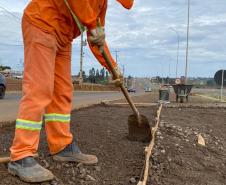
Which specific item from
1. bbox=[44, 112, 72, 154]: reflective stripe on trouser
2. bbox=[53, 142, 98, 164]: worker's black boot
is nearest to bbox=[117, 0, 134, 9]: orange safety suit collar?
bbox=[44, 112, 72, 154]: reflective stripe on trouser

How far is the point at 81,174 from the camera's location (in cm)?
512

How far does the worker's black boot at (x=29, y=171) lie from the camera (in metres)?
4.54

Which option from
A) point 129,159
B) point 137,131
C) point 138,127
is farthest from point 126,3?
point 137,131

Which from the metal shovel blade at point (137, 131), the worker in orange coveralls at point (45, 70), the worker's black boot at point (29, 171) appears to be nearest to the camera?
the worker's black boot at point (29, 171)

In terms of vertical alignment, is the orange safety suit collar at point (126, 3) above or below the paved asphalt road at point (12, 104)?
above

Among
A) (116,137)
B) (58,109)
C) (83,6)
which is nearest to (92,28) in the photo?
(83,6)

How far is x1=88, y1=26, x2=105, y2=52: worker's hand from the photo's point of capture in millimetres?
5011

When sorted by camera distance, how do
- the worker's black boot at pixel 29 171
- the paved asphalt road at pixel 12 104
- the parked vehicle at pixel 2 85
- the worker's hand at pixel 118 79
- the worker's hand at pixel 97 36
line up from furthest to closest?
the parked vehicle at pixel 2 85 → the paved asphalt road at pixel 12 104 → the worker's hand at pixel 118 79 → the worker's hand at pixel 97 36 → the worker's black boot at pixel 29 171

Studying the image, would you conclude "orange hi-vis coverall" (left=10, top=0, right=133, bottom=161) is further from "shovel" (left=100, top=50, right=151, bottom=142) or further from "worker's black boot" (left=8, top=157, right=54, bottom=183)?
"shovel" (left=100, top=50, right=151, bottom=142)

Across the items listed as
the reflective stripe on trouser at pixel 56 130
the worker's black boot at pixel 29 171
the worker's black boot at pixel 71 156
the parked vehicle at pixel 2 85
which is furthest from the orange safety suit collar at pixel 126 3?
the parked vehicle at pixel 2 85

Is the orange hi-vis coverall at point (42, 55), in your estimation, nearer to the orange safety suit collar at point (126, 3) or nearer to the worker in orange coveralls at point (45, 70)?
the worker in orange coveralls at point (45, 70)

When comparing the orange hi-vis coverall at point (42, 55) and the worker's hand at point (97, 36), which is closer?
the orange hi-vis coverall at point (42, 55)

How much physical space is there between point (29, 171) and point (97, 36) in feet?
4.74

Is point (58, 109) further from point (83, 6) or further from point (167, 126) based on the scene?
point (167, 126)
